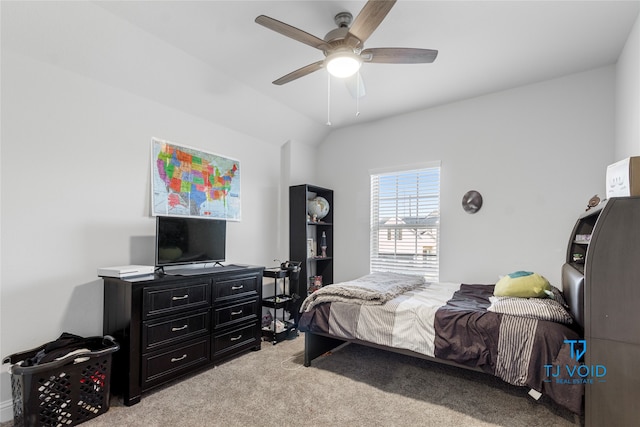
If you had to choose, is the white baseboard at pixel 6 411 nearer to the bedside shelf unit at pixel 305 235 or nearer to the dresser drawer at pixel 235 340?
the dresser drawer at pixel 235 340

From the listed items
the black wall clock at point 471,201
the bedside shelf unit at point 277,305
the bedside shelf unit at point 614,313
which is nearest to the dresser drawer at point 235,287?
the bedside shelf unit at point 277,305

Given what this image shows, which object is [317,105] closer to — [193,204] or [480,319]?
[193,204]

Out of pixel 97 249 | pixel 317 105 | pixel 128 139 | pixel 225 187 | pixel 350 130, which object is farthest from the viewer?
pixel 350 130

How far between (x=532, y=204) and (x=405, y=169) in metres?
1.46

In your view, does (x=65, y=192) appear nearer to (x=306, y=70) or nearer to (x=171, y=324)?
(x=171, y=324)

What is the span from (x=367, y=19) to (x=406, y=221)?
2.80 meters

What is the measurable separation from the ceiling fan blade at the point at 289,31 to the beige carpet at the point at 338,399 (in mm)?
2387

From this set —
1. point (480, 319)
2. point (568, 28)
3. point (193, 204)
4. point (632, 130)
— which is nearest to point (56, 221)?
point (193, 204)

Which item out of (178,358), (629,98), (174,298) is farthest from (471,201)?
(178,358)

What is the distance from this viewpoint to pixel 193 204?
328cm

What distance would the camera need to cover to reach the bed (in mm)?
1919

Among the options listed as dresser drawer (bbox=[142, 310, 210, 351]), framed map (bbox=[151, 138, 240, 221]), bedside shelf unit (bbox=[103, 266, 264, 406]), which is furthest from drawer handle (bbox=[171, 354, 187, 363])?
framed map (bbox=[151, 138, 240, 221])

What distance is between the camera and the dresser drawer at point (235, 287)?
9.52ft

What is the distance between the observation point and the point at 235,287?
10.1 ft
